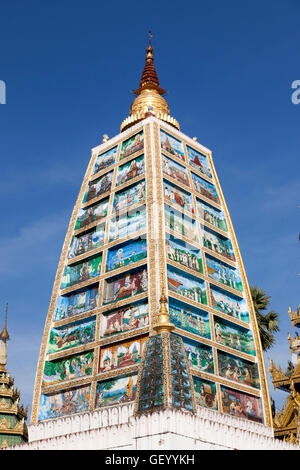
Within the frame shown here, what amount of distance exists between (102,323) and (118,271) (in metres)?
2.79

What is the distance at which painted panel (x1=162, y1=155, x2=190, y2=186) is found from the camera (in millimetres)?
34656

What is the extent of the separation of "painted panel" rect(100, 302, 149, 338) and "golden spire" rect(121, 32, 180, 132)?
13834 millimetres

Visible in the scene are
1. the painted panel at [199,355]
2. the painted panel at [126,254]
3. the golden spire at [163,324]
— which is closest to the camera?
the golden spire at [163,324]

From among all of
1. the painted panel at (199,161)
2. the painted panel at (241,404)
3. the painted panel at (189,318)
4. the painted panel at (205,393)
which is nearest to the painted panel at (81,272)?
the painted panel at (189,318)

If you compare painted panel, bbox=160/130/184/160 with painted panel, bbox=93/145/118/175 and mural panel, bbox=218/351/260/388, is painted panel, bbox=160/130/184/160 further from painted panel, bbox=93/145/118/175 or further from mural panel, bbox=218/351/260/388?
mural panel, bbox=218/351/260/388

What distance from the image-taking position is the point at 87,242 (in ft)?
115

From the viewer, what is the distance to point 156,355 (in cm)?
2344

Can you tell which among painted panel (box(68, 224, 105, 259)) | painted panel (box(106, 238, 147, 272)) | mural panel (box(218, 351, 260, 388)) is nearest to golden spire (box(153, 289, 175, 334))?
painted panel (box(106, 238, 147, 272))

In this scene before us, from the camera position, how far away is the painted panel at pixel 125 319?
2883 cm

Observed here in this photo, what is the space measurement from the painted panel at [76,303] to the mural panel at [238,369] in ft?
23.6

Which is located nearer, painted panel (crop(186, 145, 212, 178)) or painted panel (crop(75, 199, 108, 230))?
painted panel (crop(75, 199, 108, 230))

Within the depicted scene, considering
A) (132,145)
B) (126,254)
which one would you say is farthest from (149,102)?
(126,254)

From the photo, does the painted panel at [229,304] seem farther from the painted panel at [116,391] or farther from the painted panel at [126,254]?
the painted panel at [116,391]
